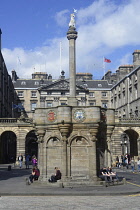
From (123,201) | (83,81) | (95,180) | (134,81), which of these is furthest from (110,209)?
(83,81)

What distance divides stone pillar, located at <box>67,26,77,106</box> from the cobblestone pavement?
318 inches

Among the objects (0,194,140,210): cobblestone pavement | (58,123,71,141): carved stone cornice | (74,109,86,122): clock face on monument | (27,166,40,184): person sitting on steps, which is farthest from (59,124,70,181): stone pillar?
(0,194,140,210): cobblestone pavement

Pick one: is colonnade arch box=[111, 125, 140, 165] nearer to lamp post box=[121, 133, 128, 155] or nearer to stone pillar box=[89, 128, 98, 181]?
lamp post box=[121, 133, 128, 155]

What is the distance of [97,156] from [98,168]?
0.81 metres

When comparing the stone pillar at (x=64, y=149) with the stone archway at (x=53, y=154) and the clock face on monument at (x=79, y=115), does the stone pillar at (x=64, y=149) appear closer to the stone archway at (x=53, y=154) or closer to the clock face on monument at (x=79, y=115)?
the stone archway at (x=53, y=154)

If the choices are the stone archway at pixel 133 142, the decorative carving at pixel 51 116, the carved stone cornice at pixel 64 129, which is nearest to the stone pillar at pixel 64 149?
the carved stone cornice at pixel 64 129

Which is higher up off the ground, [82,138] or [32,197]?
[82,138]

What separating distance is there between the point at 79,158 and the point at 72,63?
22.9ft

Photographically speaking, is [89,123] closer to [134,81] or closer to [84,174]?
[84,174]

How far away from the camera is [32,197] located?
653 inches

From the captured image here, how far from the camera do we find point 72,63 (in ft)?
76.2

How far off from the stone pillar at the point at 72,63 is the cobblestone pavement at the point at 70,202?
318 inches

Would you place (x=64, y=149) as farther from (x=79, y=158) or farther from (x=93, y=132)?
(x=93, y=132)

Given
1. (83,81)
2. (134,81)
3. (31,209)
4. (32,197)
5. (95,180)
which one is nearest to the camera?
(31,209)
